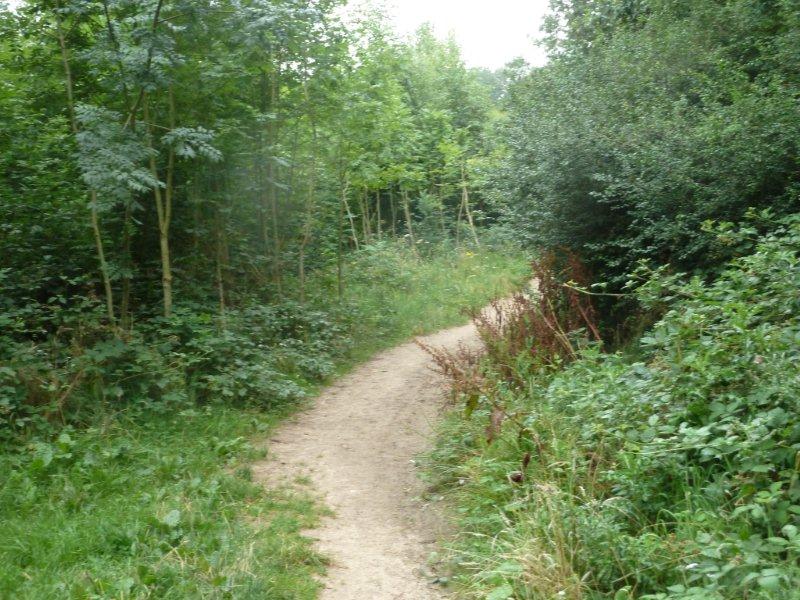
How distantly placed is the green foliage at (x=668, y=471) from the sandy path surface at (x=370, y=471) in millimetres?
484

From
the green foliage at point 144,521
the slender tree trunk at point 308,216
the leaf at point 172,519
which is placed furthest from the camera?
the slender tree trunk at point 308,216

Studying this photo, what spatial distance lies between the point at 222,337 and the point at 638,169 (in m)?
5.58

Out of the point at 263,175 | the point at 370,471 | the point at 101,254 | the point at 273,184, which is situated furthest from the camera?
the point at 263,175

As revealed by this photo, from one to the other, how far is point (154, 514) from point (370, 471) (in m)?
2.55

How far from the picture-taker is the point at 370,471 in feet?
25.0

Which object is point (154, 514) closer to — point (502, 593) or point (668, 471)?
point (502, 593)

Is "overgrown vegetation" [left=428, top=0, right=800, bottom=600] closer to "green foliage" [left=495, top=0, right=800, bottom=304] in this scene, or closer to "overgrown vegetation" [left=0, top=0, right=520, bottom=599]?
"green foliage" [left=495, top=0, right=800, bottom=304]

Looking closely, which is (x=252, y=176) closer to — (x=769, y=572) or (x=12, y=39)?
(x=12, y=39)

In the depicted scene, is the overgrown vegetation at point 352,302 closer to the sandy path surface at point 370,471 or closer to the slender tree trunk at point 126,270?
the slender tree trunk at point 126,270

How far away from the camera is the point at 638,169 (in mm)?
9062

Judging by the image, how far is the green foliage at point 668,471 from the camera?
418 cm

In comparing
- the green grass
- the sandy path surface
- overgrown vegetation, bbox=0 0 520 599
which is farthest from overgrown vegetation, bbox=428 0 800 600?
overgrown vegetation, bbox=0 0 520 599

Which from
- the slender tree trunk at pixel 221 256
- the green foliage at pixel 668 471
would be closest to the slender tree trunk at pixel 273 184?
the slender tree trunk at pixel 221 256

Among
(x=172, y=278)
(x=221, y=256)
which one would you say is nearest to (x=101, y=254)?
(x=172, y=278)
